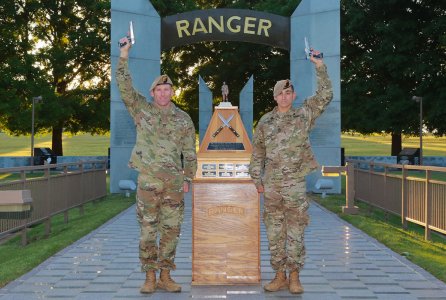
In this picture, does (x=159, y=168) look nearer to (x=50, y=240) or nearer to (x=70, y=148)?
(x=50, y=240)

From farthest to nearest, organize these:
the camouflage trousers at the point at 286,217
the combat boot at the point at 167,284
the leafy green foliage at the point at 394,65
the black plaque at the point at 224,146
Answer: the leafy green foliage at the point at 394,65, the black plaque at the point at 224,146, the combat boot at the point at 167,284, the camouflage trousers at the point at 286,217

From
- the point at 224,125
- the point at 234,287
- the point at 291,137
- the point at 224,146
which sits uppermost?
the point at 224,125

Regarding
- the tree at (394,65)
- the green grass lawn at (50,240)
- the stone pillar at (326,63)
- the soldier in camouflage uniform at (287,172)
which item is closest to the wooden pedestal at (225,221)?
the soldier in camouflage uniform at (287,172)

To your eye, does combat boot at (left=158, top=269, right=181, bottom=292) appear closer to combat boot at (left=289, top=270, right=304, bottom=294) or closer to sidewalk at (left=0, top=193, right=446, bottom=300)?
sidewalk at (left=0, top=193, right=446, bottom=300)

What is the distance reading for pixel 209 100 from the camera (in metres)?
32.5

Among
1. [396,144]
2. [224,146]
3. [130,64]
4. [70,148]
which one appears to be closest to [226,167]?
[224,146]

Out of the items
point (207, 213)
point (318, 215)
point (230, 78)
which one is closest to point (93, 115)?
point (230, 78)

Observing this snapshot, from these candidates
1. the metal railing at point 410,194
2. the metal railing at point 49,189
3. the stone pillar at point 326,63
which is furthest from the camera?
the stone pillar at point 326,63

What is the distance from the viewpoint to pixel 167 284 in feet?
21.2

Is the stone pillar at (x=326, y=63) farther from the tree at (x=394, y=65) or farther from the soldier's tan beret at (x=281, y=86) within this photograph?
the tree at (x=394, y=65)

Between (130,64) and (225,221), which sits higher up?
(130,64)

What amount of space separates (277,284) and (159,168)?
1.75 m

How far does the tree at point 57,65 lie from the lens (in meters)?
39.7

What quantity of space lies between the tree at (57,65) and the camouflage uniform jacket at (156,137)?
111 ft
